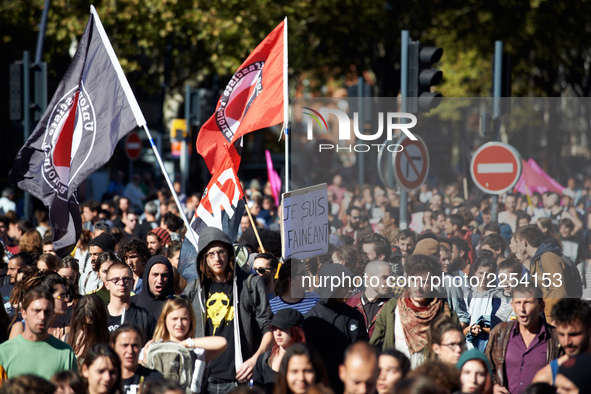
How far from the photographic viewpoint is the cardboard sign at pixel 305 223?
23.0 ft

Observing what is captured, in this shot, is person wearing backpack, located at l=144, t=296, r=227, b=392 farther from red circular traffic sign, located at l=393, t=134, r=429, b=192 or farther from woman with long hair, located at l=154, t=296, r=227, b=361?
red circular traffic sign, located at l=393, t=134, r=429, b=192

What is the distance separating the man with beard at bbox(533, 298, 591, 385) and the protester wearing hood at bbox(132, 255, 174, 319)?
2.86 metres

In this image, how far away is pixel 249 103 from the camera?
873 cm

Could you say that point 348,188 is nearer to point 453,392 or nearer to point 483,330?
point 483,330

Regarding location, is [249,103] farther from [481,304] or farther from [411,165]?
[481,304]

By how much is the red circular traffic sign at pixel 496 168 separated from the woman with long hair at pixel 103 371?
489cm

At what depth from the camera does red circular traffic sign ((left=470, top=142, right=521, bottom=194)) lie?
8828 millimetres

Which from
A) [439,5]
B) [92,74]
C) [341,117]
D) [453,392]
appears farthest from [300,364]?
[439,5]

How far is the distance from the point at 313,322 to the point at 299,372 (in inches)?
45.2

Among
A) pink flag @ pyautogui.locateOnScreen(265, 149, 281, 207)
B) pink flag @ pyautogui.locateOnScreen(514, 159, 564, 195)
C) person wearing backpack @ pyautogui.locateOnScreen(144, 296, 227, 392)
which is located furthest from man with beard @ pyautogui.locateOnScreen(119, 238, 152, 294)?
pink flag @ pyautogui.locateOnScreen(514, 159, 564, 195)

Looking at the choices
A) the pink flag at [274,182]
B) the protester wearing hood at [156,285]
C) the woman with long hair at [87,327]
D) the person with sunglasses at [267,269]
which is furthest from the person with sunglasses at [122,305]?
the pink flag at [274,182]

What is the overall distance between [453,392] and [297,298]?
1.95m

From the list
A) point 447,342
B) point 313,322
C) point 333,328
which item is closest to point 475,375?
point 447,342

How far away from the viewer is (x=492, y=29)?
3284 centimetres
